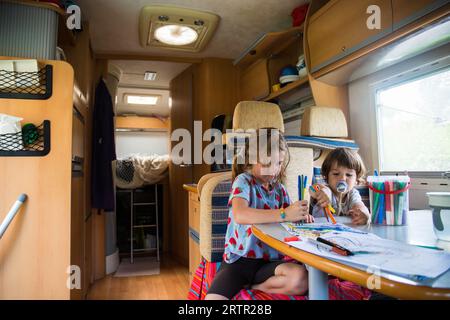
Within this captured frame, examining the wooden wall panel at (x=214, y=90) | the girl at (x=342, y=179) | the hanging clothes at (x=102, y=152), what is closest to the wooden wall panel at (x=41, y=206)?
the girl at (x=342, y=179)

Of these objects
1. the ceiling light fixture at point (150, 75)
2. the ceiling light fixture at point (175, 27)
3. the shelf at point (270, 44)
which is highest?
the ceiling light fixture at point (150, 75)

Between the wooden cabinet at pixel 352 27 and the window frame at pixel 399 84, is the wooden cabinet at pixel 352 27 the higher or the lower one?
the higher one

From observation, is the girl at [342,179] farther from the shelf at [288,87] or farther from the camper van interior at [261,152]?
the shelf at [288,87]

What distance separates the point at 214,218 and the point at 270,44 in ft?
5.36

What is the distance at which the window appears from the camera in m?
1.45

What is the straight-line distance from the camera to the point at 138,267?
10.3 ft

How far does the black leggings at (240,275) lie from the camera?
3.29 feet

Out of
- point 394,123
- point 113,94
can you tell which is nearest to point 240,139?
point 394,123

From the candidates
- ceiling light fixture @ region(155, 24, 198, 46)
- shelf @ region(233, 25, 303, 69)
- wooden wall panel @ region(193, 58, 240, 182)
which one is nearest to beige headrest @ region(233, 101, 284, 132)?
shelf @ region(233, 25, 303, 69)

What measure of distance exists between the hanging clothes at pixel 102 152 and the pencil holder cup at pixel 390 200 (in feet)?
7.12

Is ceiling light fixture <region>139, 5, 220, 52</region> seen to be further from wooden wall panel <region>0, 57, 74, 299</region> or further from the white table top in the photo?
the white table top

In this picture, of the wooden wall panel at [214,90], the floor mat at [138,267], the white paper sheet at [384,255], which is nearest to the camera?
the white paper sheet at [384,255]
